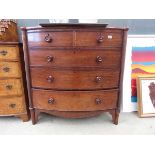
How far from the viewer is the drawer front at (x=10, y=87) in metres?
1.36

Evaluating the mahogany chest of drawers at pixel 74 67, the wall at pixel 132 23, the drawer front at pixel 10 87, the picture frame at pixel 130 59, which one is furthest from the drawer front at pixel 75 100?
the wall at pixel 132 23

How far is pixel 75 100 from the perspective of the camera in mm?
1298

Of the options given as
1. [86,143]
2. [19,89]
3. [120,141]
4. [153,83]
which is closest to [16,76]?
[19,89]

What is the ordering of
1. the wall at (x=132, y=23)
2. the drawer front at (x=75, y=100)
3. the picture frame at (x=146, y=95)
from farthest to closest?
1. the wall at (x=132, y=23)
2. the picture frame at (x=146, y=95)
3. the drawer front at (x=75, y=100)

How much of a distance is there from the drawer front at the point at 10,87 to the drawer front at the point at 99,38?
0.58 m

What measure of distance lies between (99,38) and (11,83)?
2.48 feet

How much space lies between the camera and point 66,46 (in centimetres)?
121

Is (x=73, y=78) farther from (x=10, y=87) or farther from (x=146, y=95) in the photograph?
(x=146, y=95)

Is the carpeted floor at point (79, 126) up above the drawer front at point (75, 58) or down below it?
below

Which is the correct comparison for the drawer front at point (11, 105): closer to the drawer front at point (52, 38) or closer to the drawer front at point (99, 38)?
the drawer front at point (52, 38)

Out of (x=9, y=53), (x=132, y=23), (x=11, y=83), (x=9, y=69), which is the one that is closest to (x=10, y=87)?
(x=11, y=83)
